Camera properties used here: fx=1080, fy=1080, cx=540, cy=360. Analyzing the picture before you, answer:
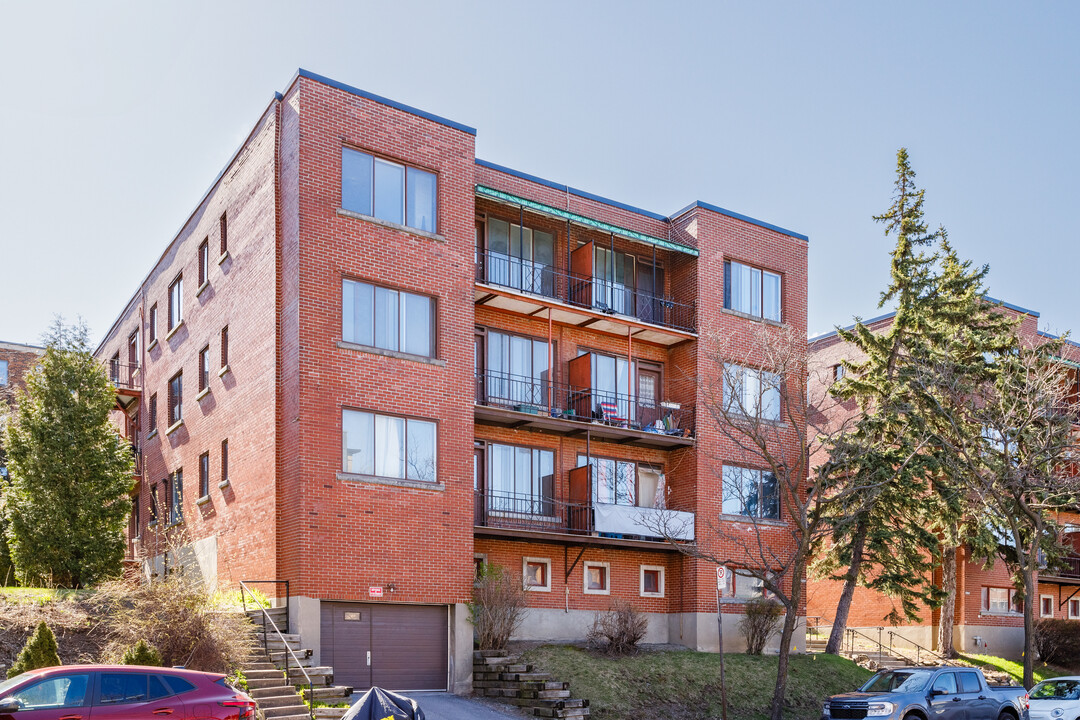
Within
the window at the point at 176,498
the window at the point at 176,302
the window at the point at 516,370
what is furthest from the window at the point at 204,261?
the window at the point at 516,370

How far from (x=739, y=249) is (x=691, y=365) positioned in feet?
13.2

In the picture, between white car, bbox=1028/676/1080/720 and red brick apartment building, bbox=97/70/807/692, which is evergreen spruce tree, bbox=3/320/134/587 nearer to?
red brick apartment building, bbox=97/70/807/692

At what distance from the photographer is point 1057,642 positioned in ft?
130

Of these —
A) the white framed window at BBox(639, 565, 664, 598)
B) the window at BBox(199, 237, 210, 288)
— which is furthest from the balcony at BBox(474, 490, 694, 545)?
the window at BBox(199, 237, 210, 288)

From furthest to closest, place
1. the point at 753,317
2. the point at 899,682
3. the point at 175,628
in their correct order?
Answer: the point at 753,317, the point at 899,682, the point at 175,628

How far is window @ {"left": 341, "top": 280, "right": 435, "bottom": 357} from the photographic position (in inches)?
987

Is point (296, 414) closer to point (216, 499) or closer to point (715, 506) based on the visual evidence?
point (216, 499)

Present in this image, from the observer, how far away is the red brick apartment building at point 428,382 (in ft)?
79.8

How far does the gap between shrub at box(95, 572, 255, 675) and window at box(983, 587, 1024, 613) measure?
30649 millimetres

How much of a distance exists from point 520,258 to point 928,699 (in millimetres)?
14739

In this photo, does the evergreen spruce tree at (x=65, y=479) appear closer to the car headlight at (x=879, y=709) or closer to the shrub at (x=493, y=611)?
the shrub at (x=493, y=611)

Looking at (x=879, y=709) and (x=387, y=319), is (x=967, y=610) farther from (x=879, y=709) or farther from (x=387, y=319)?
(x=387, y=319)

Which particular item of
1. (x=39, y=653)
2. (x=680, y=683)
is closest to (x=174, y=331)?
(x=39, y=653)

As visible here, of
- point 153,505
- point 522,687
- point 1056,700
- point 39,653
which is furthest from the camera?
point 153,505
